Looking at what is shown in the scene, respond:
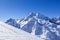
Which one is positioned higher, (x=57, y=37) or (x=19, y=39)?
(x=57, y=37)

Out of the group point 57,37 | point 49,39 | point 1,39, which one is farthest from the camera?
point 57,37

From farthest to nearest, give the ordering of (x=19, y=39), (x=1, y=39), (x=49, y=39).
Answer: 1. (x=49, y=39)
2. (x=19, y=39)
3. (x=1, y=39)

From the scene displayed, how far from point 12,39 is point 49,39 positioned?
6987 inches

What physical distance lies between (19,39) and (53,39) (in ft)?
611

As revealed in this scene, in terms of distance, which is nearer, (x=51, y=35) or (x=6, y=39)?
(x=6, y=39)

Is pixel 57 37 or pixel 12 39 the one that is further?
pixel 57 37

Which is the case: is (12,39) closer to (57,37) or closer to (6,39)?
(6,39)

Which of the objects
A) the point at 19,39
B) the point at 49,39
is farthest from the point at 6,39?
the point at 49,39

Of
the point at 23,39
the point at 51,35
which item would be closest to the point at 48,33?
the point at 51,35

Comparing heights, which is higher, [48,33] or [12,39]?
[48,33]

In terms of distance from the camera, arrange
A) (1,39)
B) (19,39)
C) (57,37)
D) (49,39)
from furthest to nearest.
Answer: (57,37) < (49,39) < (19,39) < (1,39)

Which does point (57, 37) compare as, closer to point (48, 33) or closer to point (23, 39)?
point (48, 33)

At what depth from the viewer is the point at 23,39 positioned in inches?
175

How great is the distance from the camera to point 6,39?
4.00 metres
